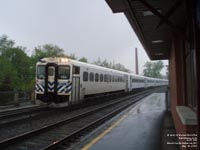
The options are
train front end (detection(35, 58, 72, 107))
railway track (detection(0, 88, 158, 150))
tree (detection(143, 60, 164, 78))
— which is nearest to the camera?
railway track (detection(0, 88, 158, 150))

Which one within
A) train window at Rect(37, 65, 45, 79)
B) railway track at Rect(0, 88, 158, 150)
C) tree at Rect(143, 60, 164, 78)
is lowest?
railway track at Rect(0, 88, 158, 150)

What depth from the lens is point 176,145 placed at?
23.0 ft

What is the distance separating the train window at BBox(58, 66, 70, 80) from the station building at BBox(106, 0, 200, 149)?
27.7 ft

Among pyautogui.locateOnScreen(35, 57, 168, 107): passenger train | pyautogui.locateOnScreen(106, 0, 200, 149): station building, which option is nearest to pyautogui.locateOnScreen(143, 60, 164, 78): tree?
pyautogui.locateOnScreen(35, 57, 168, 107): passenger train

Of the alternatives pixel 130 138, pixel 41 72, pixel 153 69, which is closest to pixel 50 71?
pixel 41 72

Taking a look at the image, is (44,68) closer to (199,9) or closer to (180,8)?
(180,8)

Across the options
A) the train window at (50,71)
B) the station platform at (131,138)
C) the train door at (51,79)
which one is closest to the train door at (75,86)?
the train door at (51,79)

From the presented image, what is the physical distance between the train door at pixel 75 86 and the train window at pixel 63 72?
1.42 feet

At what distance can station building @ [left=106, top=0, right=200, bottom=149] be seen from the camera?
4.15m

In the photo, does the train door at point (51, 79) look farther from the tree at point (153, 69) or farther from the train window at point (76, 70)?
the tree at point (153, 69)

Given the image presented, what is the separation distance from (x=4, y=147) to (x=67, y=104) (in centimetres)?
863

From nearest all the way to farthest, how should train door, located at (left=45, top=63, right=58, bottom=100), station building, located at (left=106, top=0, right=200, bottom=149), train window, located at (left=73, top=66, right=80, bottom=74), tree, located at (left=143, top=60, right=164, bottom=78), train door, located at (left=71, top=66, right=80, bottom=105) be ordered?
station building, located at (left=106, top=0, right=200, bottom=149)
train door, located at (left=45, top=63, right=58, bottom=100)
train door, located at (left=71, top=66, right=80, bottom=105)
train window, located at (left=73, top=66, right=80, bottom=74)
tree, located at (left=143, top=60, right=164, bottom=78)

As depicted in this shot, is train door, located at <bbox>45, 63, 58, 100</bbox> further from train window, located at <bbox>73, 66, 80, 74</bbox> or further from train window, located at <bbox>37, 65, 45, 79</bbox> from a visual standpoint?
train window, located at <bbox>73, 66, 80, 74</bbox>

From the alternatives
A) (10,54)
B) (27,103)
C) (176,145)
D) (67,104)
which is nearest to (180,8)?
(176,145)
